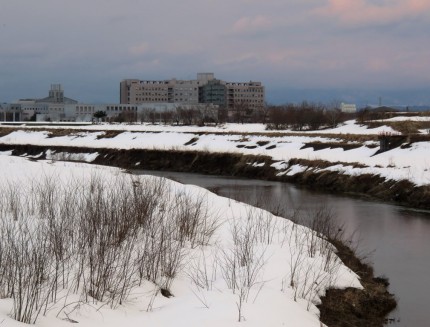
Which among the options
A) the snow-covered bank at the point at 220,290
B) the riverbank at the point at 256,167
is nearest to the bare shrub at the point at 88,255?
the snow-covered bank at the point at 220,290

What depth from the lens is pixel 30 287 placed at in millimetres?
7824

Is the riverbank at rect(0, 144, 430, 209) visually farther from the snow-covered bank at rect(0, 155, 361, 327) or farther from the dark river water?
the snow-covered bank at rect(0, 155, 361, 327)

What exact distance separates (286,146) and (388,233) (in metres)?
24.8

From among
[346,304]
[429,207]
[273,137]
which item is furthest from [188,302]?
[273,137]

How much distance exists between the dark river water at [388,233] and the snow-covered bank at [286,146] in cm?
353

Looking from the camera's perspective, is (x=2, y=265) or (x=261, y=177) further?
(x=261, y=177)

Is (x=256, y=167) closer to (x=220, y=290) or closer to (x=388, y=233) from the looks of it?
(x=388, y=233)

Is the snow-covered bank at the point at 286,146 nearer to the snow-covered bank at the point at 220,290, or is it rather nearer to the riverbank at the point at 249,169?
the riverbank at the point at 249,169

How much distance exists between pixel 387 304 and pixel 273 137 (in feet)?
124

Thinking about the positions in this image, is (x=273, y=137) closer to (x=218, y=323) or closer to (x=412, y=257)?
(x=412, y=257)

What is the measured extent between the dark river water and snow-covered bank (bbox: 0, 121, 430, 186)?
353 cm

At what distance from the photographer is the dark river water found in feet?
36.5

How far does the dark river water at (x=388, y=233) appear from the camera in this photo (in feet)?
36.5

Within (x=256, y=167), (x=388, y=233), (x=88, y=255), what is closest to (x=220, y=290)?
(x=88, y=255)
